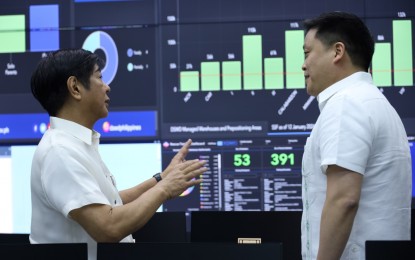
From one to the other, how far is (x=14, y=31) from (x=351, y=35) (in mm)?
2749

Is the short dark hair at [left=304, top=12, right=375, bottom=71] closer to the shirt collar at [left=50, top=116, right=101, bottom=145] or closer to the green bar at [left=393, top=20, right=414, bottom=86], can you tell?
the shirt collar at [left=50, top=116, right=101, bottom=145]

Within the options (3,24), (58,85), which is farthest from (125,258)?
(3,24)

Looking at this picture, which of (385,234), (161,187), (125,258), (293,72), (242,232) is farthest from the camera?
(293,72)

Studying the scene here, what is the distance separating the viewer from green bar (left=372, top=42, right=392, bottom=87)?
13.6 feet

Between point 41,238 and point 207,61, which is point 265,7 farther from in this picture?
point 41,238

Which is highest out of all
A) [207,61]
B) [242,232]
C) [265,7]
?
[265,7]

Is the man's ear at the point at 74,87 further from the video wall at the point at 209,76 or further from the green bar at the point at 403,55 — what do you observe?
the green bar at the point at 403,55

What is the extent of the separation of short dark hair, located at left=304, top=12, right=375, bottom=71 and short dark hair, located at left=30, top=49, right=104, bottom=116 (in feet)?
2.60

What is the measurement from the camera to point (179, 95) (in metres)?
4.25

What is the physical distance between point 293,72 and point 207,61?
518mm

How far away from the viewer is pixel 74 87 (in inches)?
91.0

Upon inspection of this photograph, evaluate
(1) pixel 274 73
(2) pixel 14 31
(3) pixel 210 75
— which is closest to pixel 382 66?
(1) pixel 274 73

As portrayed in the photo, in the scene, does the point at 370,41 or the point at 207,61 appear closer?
the point at 370,41

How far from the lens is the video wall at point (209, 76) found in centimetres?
416
